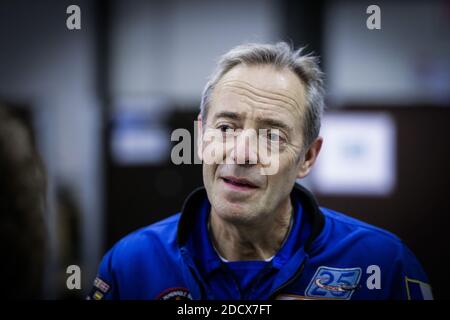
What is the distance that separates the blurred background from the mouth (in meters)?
2.29

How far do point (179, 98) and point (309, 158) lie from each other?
3052mm

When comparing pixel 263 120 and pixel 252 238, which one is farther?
pixel 252 238

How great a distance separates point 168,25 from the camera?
4355 millimetres

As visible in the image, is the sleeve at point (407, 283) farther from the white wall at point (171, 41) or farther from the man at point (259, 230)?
the white wall at point (171, 41)

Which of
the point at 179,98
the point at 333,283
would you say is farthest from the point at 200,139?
the point at 179,98

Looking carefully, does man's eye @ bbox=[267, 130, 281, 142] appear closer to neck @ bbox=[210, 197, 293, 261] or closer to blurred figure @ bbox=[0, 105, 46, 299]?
neck @ bbox=[210, 197, 293, 261]

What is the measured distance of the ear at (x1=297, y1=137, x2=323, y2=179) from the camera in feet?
4.93

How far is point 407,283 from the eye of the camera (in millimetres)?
1437

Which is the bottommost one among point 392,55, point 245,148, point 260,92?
point 245,148

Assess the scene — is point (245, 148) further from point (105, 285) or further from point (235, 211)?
point (105, 285)

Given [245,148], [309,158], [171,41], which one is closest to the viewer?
[245,148]

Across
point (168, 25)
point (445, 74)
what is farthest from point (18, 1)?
point (445, 74)

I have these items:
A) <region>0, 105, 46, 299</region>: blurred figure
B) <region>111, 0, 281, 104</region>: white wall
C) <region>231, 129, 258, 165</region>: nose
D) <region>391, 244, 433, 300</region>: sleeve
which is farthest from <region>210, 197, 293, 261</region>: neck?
<region>111, 0, 281, 104</region>: white wall

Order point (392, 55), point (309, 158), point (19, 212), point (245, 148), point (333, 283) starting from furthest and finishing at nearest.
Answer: point (392, 55), point (309, 158), point (333, 283), point (245, 148), point (19, 212)
